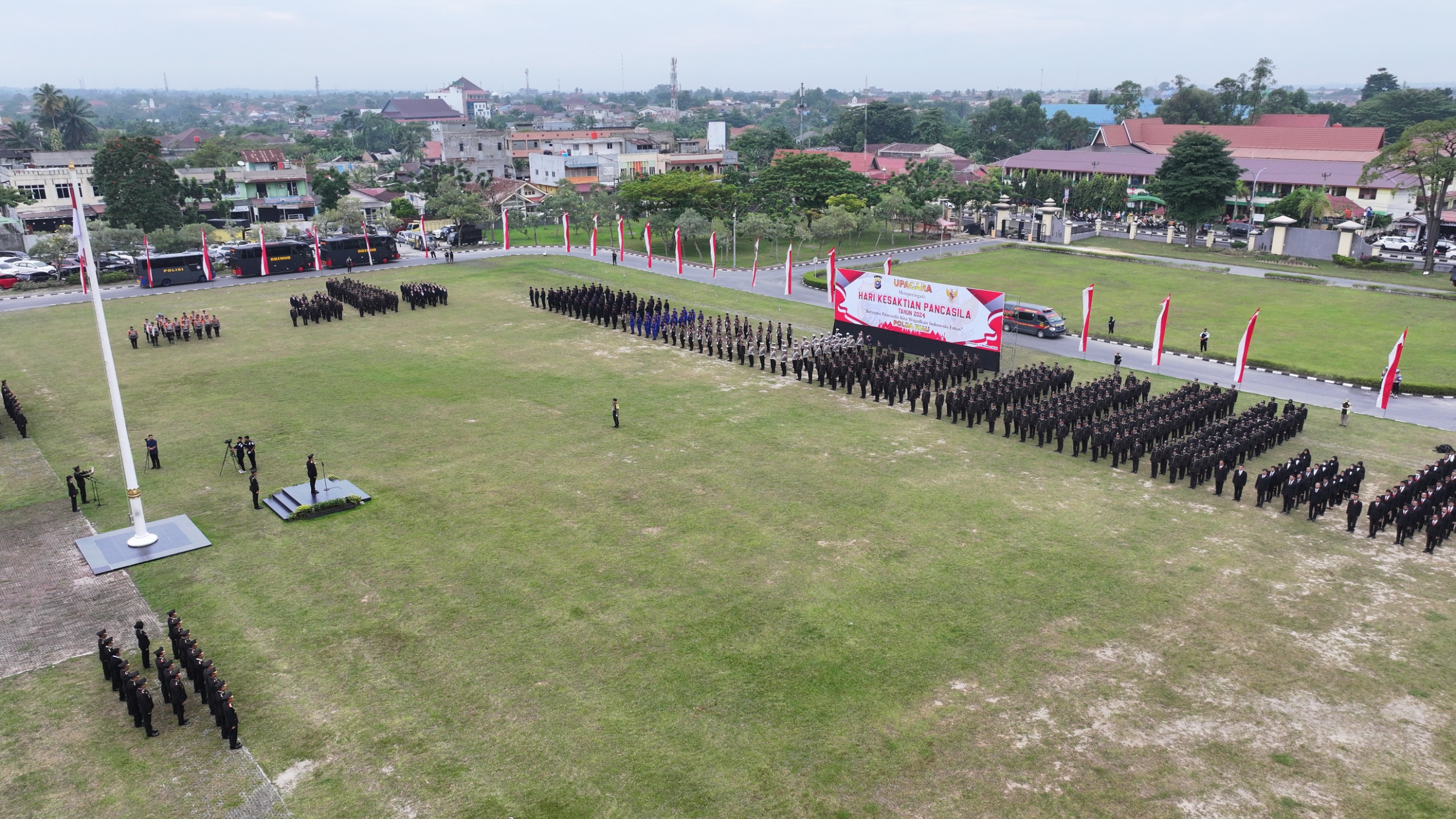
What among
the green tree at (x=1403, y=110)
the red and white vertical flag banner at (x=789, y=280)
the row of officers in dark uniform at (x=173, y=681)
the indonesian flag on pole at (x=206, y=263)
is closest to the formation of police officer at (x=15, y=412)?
the row of officers in dark uniform at (x=173, y=681)

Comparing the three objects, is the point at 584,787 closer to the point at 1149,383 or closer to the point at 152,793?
the point at 152,793

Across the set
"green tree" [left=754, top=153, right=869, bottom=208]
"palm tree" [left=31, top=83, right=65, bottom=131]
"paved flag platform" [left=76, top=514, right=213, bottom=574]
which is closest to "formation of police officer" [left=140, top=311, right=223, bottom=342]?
"paved flag platform" [left=76, top=514, right=213, bottom=574]

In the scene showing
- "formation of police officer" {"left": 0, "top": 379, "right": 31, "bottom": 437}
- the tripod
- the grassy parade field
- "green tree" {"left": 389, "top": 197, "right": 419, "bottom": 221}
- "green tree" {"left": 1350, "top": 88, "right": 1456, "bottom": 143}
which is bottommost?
the grassy parade field

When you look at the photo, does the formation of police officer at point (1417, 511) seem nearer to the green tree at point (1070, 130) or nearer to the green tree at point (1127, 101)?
the green tree at point (1070, 130)

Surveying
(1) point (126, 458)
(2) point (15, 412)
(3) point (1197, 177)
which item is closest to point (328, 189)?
(2) point (15, 412)

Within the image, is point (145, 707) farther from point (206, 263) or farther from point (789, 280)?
point (206, 263)

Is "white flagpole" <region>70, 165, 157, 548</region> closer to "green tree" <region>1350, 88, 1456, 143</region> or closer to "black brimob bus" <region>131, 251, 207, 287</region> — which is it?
"black brimob bus" <region>131, 251, 207, 287</region>
